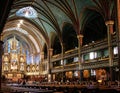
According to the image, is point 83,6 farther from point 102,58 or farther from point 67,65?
point 67,65

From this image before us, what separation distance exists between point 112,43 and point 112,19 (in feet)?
11.7

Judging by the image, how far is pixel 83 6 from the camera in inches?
1442

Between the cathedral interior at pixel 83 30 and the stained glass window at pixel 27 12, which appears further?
the stained glass window at pixel 27 12

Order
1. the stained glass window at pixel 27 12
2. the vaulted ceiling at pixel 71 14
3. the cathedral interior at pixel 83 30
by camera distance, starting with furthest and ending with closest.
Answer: the stained glass window at pixel 27 12, the vaulted ceiling at pixel 71 14, the cathedral interior at pixel 83 30

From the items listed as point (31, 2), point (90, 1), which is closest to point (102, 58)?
point (90, 1)

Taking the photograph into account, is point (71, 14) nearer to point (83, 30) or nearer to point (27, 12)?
point (83, 30)

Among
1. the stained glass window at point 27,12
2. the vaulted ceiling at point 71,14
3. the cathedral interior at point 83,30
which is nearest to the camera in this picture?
the cathedral interior at point 83,30

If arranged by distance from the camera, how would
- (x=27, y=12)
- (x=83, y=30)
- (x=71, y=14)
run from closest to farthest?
1. (x=71, y=14)
2. (x=83, y=30)
3. (x=27, y=12)

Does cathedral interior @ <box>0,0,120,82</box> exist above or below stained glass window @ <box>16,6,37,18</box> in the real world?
below

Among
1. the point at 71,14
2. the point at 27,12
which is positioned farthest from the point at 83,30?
the point at 27,12

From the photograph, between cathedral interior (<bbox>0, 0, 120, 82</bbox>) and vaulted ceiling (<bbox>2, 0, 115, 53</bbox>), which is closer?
cathedral interior (<bbox>0, 0, 120, 82</bbox>)

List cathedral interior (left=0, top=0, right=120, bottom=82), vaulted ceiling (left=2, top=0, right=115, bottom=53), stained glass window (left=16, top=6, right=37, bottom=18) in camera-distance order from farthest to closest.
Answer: stained glass window (left=16, top=6, right=37, bottom=18)
vaulted ceiling (left=2, top=0, right=115, bottom=53)
cathedral interior (left=0, top=0, right=120, bottom=82)

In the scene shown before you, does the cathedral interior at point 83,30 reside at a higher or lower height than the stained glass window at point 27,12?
lower

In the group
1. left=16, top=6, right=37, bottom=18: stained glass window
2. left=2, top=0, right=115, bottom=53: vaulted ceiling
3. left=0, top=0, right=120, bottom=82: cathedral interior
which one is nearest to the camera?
left=0, top=0, right=120, bottom=82: cathedral interior
